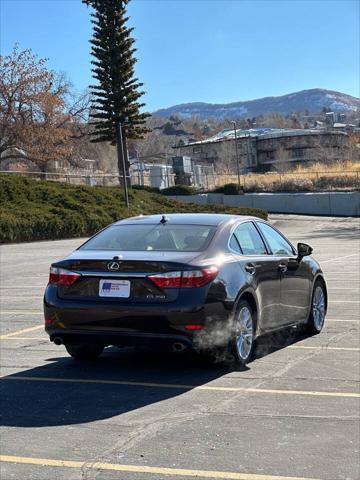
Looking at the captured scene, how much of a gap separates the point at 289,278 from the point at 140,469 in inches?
158

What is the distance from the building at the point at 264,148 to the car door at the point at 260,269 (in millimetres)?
102861

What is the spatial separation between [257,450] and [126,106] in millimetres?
53794

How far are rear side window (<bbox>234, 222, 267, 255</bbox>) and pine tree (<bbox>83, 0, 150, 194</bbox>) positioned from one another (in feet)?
159

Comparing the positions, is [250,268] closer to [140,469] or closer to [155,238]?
[155,238]

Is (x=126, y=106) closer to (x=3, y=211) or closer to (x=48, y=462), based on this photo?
(x=3, y=211)

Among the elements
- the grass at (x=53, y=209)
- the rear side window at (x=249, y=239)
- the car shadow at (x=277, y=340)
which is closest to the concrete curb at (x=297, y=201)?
the grass at (x=53, y=209)

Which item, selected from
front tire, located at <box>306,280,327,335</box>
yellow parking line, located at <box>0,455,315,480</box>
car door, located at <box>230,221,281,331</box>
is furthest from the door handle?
yellow parking line, located at <box>0,455,315,480</box>

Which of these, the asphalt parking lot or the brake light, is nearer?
the asphalt parking lot

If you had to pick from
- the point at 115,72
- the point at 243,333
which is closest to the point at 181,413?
the point at 243,333

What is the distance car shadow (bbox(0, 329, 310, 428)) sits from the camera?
A: 17.6 feet

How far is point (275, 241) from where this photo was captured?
26.3 feet

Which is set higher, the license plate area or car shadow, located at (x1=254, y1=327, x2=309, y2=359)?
the license plate area

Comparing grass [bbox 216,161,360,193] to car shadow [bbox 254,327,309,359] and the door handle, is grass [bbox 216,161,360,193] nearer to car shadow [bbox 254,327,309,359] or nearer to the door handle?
car shadow [bbox 254,327,309,359]

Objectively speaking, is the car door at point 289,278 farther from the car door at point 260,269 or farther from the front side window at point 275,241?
the car door at point 260,269
